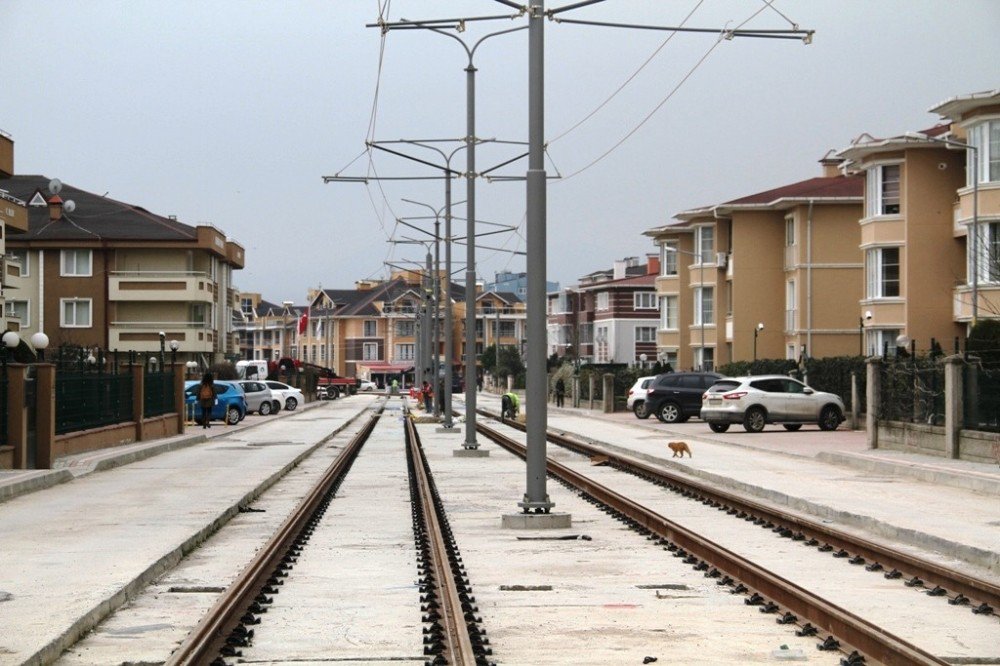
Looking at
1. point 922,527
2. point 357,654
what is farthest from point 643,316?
point 357,654

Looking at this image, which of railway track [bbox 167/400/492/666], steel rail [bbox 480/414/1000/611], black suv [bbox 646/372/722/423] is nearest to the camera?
railway track [bbox 167/400/492/666]

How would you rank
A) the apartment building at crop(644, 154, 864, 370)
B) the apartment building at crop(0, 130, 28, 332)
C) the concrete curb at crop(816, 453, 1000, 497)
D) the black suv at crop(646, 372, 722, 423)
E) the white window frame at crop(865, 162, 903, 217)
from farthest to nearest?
the apartment building at crop(644, 154, 864, 370), the white window frame at crop(865, 162, 903, 217), the black suv at crop(646, 372, 722, 423), the apartment building at crop(0, 130, 28, 332), the concrete curb at crop(816, 453, 1000, 497)

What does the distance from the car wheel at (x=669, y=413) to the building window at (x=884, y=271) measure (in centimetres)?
926

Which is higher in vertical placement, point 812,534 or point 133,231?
point 133,231

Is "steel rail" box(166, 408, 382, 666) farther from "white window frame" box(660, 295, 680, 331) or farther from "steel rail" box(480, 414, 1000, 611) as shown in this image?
"white window frame" box(660, 295, 680, 331)

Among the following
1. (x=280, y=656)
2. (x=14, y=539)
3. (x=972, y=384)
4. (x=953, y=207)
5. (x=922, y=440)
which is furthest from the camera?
(x=953, y=207)

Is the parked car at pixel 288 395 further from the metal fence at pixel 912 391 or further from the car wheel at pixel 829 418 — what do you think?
the metal fence at pixel 912 391

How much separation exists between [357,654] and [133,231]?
82344mm

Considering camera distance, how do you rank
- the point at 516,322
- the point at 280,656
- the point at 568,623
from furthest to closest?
the point at 516,322
the point at 568,623
the point at 280,656

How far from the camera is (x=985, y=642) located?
1009 centimetres

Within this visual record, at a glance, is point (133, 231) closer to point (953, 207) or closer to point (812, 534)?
point (953, 207)

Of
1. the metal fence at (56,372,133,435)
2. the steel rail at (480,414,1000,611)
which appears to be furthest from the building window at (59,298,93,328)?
the steel rail at (480,414,1000,611)

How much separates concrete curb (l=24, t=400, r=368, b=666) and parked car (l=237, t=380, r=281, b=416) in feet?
156

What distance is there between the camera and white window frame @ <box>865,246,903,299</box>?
56344 mm
